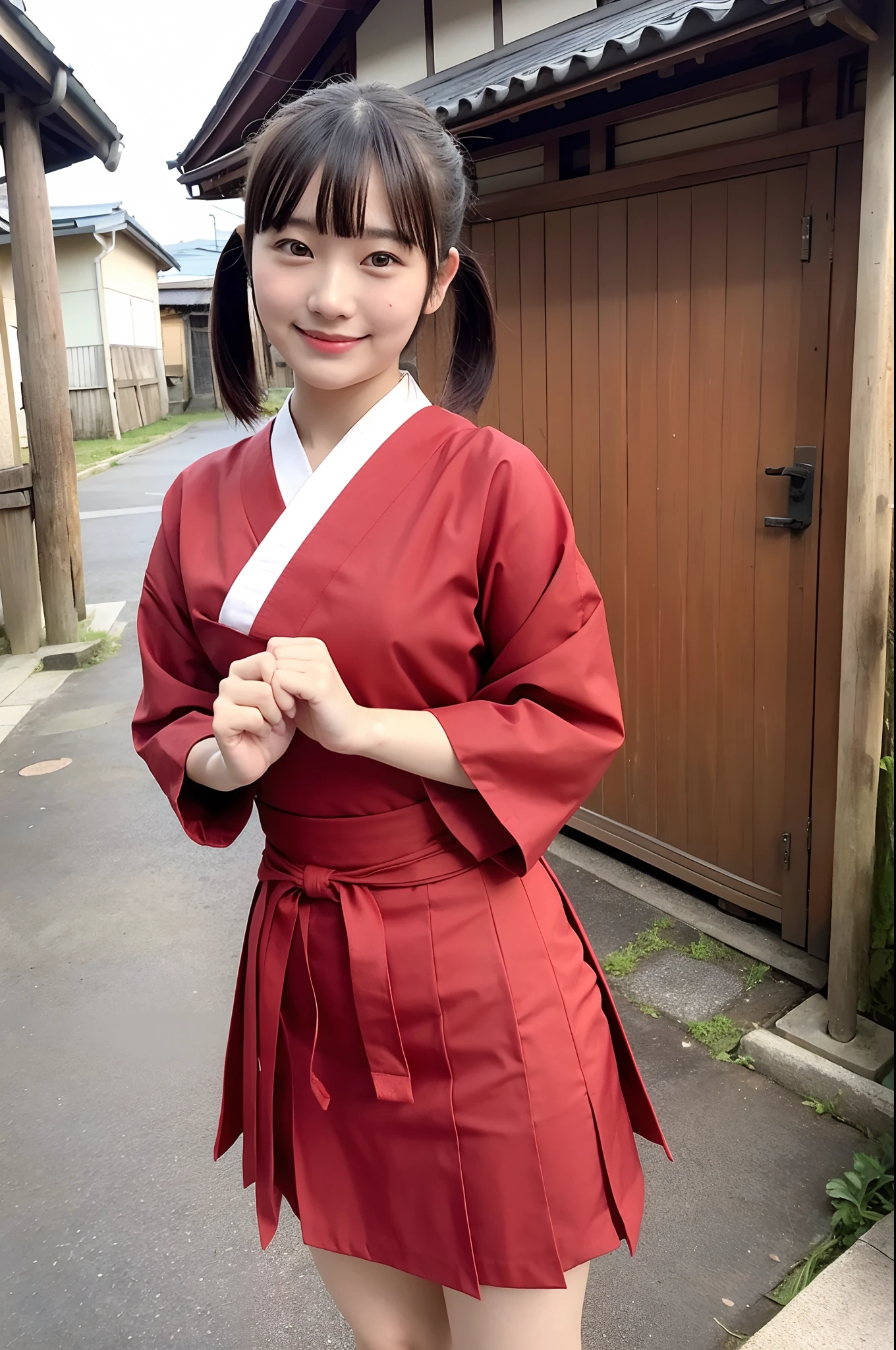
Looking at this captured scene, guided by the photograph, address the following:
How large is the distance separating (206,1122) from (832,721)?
222 centimetres

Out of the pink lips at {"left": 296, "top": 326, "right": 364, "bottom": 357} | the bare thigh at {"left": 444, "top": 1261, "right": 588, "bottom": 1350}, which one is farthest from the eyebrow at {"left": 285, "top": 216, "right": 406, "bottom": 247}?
the bare thigh at {"left": 444, "top": 1261, "right": 588, "bottom": 1350}

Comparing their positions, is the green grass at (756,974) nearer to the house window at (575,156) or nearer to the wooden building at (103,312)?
the house window at (575,156)

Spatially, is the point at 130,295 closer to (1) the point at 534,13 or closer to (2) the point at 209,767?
(1) the point at 534,13

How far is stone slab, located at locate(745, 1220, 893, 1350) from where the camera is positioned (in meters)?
2.13

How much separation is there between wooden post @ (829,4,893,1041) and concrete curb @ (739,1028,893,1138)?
0.12 meters

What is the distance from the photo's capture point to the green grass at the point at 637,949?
3652 millimetres

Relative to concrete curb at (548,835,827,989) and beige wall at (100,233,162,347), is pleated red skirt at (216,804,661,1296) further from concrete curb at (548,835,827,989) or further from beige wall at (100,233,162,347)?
beige wall at (100,233,162,347)

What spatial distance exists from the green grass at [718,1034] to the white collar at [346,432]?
2.49m

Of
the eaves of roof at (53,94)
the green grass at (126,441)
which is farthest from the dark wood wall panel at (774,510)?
the green grass at (126,441)

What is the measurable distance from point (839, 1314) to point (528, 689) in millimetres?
1736

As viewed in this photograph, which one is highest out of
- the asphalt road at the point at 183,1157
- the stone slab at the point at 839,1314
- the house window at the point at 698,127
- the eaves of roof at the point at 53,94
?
the eaves of roof at the point at 53,94

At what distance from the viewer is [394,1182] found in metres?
1.36

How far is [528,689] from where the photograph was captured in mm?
1286

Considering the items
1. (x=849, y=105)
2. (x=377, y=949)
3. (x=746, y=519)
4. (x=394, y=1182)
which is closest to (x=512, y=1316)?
(x=394, y=1182)
